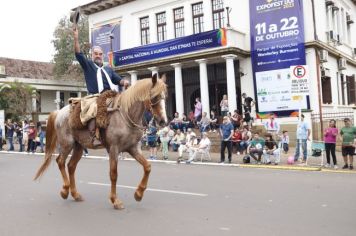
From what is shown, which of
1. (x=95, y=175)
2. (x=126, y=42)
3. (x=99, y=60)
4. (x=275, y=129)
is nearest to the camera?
(x=99, y=60)

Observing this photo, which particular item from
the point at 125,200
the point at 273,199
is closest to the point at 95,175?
the point at 125,200

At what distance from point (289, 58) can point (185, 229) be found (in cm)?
1775

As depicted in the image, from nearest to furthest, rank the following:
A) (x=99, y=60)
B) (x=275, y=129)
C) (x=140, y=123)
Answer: (x=140, y=123)
(x=99, y=60)
(x=275, y=129)

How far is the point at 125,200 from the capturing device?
7930mm

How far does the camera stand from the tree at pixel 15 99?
3759 centimetres

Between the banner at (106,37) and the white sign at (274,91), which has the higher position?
the banner at (106,37)

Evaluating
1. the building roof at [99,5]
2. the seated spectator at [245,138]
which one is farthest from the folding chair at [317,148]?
the building roof at [99,5]

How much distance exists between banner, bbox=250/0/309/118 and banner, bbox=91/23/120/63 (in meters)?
10.4

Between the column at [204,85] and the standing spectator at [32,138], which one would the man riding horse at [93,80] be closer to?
the column at [204,85]

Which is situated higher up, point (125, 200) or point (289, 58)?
point (289, 58)

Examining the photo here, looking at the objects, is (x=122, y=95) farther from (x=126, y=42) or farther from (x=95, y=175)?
(x=126, y=42)

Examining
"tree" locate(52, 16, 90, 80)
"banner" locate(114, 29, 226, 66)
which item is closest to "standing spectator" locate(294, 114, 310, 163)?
"banner" locate(114, 29, 226, 66)

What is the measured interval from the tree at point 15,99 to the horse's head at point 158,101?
33561mm

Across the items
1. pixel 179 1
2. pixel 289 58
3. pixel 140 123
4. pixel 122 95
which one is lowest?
pixel 140 123
